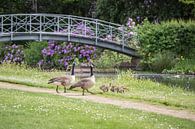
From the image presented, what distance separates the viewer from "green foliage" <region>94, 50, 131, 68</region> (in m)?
34.5

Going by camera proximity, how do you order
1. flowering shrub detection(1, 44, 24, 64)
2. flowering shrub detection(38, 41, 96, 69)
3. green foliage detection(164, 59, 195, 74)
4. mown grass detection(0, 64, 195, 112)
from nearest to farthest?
mown grass detection(0, 64, 195, 112) < green foliage detection(164, 59, 195, 74) < flowering shrub detection(38, 41, 96, 69) < flowering shrub detection(1, 44, 24, 64)

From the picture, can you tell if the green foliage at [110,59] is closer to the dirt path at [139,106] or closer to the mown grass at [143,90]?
the mown grass at [143,90]

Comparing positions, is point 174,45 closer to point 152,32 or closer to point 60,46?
point 152,32

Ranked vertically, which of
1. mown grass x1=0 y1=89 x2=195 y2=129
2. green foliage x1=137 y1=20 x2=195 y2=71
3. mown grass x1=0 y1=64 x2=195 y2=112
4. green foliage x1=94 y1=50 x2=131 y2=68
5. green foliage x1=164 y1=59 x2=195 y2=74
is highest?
green foliage x1=137 y1=20 x2=195 y2=71

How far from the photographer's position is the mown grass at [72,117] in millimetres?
11332

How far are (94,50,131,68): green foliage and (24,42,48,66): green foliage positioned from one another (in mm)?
4602

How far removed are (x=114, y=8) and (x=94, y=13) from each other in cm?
372

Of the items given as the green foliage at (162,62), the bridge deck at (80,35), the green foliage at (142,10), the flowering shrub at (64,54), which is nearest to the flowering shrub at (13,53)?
the flowering shrub at (64,54)

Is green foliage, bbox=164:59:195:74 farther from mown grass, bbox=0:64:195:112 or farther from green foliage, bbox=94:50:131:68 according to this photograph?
mown grass, bbox=0:64:195:112

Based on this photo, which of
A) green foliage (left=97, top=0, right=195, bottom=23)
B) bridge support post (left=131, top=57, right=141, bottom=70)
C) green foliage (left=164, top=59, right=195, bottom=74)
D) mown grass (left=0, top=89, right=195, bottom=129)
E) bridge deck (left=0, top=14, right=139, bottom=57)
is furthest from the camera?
green foliage (left=97, top=0, right=195, bottom=23)

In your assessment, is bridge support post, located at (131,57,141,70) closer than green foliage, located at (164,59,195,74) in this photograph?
No

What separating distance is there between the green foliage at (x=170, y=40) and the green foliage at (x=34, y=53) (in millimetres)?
7898

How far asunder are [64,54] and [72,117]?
24.8 m

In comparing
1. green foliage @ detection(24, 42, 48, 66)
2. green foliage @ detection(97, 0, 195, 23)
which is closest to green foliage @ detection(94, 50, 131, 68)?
green foliage @ detection(24, 42, 48, 66)
